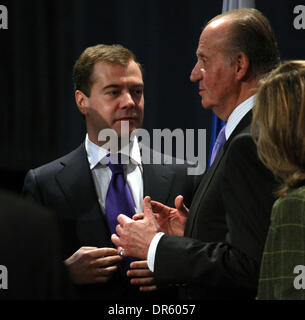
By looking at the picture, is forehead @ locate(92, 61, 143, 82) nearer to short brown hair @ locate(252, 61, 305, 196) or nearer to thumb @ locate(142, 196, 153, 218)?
thumb @ locate(142, 196, 153, 218)

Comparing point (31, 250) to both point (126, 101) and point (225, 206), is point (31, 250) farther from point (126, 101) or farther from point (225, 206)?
point (126, 101)

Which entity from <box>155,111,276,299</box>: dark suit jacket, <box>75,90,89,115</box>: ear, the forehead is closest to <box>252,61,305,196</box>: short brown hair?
<box>155,111,276,299</box>: dark suit jacket

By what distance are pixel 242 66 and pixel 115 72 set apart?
66 centimetres

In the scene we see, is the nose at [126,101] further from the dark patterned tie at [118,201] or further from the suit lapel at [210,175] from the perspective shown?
the suit lapel at [210,175]

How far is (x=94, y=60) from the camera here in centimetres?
246

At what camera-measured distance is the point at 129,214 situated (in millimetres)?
2279

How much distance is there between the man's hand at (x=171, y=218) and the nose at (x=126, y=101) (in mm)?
520

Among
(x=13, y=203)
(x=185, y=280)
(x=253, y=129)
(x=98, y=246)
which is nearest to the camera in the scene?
(x=13, y=203)

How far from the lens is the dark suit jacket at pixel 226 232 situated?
1604mm

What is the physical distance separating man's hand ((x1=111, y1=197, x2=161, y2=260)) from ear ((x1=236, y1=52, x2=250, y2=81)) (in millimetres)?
536

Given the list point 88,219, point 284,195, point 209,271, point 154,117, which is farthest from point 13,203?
point 154,117

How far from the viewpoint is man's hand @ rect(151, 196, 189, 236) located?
A: 6.79 ft

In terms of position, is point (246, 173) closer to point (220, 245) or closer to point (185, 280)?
point (220, 245)

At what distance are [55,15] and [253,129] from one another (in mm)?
2217
